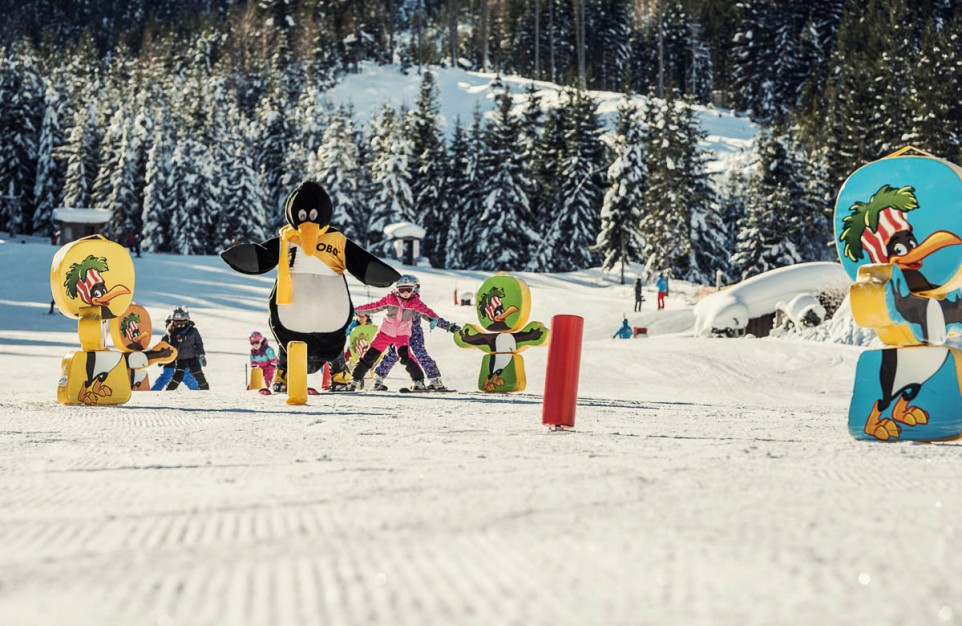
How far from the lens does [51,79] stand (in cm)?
6325

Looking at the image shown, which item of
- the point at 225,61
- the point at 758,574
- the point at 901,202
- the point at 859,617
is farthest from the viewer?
the point at 225,61

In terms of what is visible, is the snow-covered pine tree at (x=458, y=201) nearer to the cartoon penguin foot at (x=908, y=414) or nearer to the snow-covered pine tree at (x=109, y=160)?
the snow-covered pine tree at (x=109, y=160)

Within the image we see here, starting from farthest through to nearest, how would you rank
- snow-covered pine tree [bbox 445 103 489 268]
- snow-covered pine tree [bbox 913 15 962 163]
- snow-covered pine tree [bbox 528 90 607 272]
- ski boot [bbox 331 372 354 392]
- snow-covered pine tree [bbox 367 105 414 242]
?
snow-covered pine tree [bbox 445 103 489 268]
snow-covered pine tree [bbox 367 105 414 242]
snow-covered pine tree [bbox 528 90 607 272]
snow-covered pine tree [bbox 913 15 962 163]
ski boot [bbox 331 372 354 392]

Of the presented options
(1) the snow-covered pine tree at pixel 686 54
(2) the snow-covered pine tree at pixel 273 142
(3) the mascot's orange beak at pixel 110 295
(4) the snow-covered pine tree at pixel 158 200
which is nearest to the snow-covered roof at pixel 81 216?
(4) the snow-covered pine tree at pixel 158 200

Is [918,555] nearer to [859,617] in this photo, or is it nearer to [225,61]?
[859,617]

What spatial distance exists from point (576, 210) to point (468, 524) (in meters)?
47.8

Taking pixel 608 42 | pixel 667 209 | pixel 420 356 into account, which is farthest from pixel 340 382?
pixel 608 42

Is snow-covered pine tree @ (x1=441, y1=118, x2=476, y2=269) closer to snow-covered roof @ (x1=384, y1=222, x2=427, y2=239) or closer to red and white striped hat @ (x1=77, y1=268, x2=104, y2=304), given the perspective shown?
snow-covered roof @ (x1=384, y1=222, x2=427, y2=239)

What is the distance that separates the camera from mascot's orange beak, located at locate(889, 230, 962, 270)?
5160mm

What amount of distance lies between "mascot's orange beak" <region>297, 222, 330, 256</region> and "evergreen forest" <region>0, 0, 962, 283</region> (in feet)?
113

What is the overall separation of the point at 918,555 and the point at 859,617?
0.51 meters

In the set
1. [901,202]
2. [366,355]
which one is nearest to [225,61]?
[366,355]

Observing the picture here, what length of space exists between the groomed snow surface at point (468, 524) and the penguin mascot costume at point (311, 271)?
228cm

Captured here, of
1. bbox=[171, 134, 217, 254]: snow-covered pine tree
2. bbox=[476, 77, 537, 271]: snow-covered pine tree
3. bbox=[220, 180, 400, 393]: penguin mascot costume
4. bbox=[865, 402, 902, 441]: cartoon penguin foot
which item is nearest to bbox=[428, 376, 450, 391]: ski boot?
bbox=[220, 180, 400, 393]: penguin mascot costume
